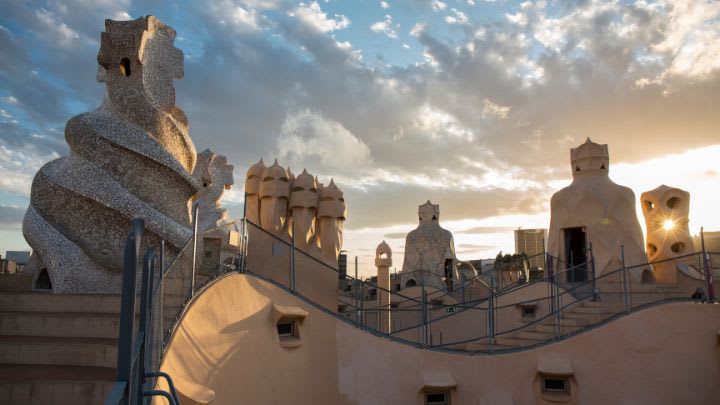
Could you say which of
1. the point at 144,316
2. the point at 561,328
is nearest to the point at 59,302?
the point at 144,316

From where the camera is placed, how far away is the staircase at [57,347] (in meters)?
3.70

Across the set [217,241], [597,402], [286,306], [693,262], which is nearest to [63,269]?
[286,306]

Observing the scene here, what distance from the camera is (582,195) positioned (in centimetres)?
1605

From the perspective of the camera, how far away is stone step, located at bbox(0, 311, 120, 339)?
16.1 ft

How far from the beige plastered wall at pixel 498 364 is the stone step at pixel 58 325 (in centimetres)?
221

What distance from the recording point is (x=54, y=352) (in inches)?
176

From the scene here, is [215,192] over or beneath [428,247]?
over

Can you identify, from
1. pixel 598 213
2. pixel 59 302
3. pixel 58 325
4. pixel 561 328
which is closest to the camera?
pixel 58 325

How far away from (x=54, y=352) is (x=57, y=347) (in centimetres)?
5

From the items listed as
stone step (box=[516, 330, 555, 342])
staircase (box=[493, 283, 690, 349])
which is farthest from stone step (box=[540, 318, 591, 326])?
stone step (box=[516, 330, 555, 342])

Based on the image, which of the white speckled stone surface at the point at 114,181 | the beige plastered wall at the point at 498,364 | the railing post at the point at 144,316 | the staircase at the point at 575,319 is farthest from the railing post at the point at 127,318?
the staircase at the point at 575,319

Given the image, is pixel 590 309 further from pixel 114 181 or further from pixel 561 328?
pixel 114 181

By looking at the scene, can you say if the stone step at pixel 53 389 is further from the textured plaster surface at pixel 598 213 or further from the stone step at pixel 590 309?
the textured plaster surface at pixel 598 213

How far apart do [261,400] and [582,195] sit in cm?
1271
